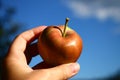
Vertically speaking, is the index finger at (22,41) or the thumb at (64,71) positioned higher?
the index finger at (22,41)

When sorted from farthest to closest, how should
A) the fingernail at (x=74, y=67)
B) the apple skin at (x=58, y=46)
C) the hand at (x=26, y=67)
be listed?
1. the apple skin at (x=58, y=46)
2. the fingernail at (x=74, y=67)
3. the hand at (x=26, y=67)

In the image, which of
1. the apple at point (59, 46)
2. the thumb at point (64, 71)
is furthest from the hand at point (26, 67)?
the apple at point (59, 46)

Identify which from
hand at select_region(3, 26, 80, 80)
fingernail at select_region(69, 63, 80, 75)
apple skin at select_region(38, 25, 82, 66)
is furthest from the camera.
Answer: apple skin at select_region(38, 25, 82, 66)

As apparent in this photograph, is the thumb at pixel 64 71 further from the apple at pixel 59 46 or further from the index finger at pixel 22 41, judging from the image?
the index finger at pixel 22 41

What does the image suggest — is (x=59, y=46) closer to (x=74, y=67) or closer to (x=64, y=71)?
(x=74, y=67)

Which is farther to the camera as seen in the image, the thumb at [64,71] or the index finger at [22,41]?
the index finger at [22,41]

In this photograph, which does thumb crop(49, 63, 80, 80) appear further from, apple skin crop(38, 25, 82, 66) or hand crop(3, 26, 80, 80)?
apple skin crop(38, 25, 82, 66)

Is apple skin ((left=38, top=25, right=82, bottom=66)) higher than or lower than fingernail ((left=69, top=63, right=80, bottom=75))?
higher

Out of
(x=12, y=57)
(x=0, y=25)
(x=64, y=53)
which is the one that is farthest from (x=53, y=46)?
(x=0, y=25)

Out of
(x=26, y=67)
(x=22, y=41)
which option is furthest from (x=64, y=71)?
(x=22, y=41)

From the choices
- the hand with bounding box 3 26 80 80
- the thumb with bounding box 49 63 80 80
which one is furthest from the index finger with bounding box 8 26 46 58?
the thumb with bounding box 49 63 80 80
